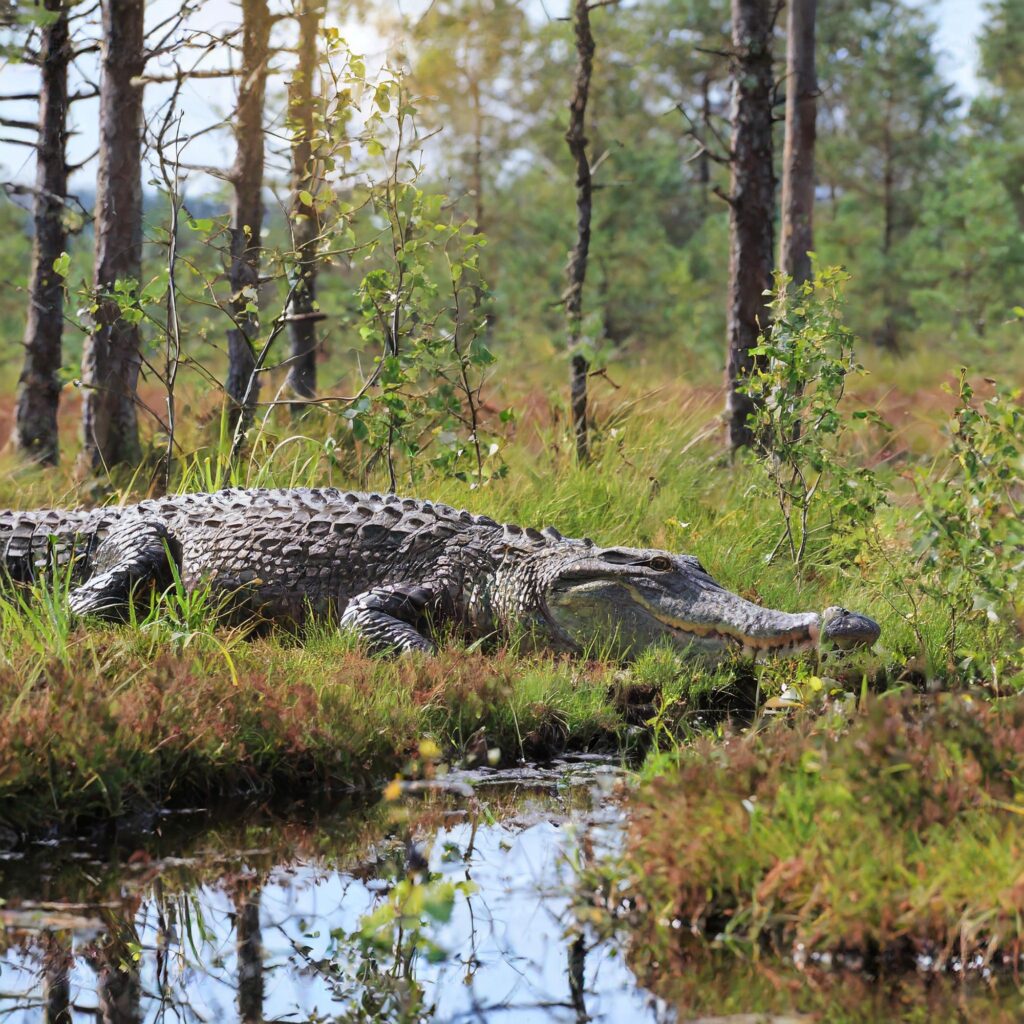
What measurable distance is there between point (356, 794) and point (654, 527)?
360 cm

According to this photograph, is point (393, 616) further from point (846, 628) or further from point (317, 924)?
point (317, 924)

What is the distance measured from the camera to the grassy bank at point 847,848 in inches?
122

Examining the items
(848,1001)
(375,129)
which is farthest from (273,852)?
(375,129)

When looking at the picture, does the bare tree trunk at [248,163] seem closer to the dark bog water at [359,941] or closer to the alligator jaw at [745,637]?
the alligator jaw at [745,637]

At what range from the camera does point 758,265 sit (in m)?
9.81

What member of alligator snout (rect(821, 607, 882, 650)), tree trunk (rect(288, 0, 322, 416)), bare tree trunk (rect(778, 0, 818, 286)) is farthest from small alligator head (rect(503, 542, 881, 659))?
bare tree trunk (rect(778, 0, 818, 286))

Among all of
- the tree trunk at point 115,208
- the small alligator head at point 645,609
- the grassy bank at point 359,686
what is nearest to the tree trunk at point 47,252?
the tree trunk at point 115,208

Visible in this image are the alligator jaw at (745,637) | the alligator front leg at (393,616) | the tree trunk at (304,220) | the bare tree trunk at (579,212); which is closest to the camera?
the alligator jaw at (745,637)

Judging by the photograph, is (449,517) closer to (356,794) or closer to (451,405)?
(451,405)

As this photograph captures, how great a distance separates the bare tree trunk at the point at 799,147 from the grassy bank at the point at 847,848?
889cm

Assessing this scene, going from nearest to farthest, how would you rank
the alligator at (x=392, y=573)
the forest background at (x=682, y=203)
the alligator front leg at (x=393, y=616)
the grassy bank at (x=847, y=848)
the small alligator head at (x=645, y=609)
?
the grassy bank at (x=847, y=848)
the small alligator head at (x=645, y=609)
the alligator front leg at (x=393, y=616)
the alligator at (x=392, y=573)
the forest background at (x=682, y=203)

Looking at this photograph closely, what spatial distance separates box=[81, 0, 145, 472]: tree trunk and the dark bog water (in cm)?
569

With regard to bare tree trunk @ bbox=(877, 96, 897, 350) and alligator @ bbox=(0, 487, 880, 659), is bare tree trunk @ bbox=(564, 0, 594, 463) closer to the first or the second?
alligator @ bbox=(0, 487, 880, 659)

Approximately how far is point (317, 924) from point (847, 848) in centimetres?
135
